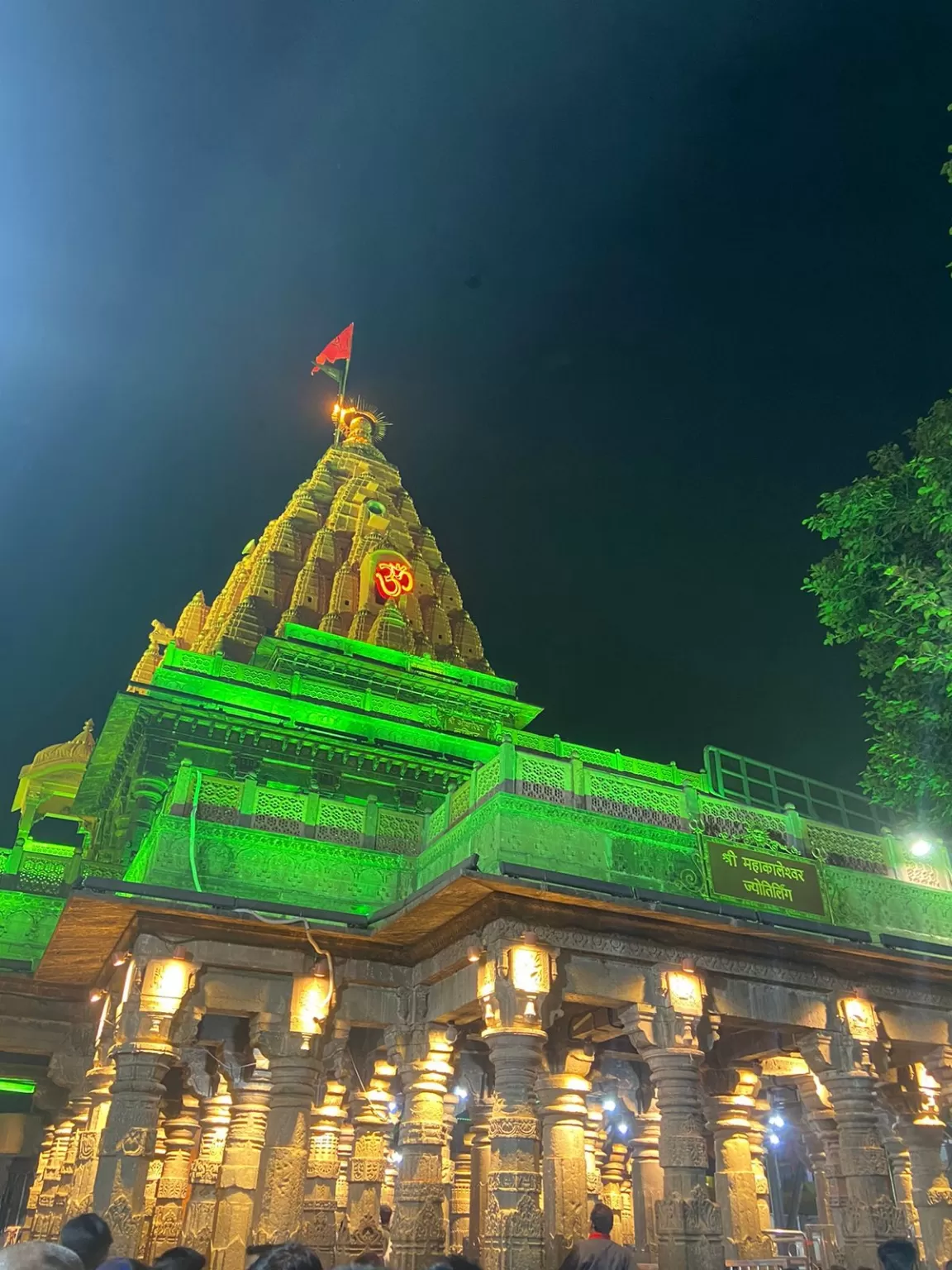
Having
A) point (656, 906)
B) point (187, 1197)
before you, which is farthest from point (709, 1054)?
point (187, 1197)

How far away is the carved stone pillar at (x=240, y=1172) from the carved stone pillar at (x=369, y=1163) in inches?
76.5

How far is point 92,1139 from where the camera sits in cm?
1241

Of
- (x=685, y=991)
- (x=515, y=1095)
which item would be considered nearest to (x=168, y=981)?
(x=515, y=1095)

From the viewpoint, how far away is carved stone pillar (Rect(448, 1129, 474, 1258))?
15898mm

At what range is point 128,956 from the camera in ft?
39.4

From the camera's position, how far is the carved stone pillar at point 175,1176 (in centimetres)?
1506

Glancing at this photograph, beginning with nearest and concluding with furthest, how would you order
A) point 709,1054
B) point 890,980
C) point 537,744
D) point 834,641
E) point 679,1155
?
point 679,1155 → point 834,641 → point 890,980 → point 709,1054 → point 537,744

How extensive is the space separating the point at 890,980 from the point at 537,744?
307 inches

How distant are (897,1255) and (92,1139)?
1082 centimetres

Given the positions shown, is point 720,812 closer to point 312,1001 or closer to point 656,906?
point 656,906

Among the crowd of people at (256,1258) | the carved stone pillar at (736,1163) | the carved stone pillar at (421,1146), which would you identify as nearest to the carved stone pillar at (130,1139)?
the carved stone pillar at (421,1146)

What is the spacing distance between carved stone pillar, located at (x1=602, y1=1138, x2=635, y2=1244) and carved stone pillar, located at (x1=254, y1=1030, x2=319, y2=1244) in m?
8.62

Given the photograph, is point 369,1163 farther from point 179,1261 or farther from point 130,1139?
point 179,1261

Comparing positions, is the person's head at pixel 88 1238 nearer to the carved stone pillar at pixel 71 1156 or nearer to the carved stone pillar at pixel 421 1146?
the carved stone pillar at pixel 421 1146
